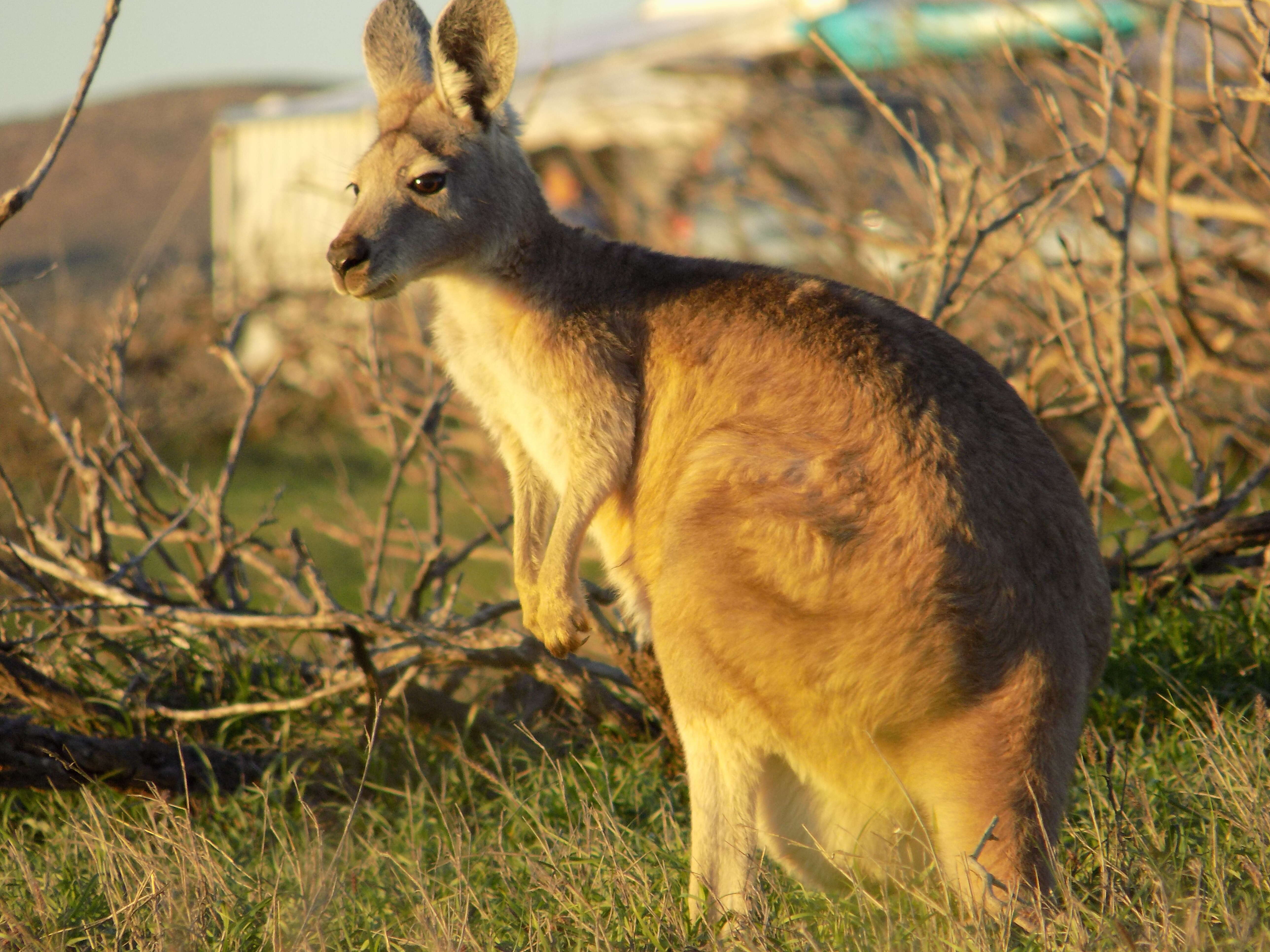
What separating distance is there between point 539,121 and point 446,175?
311 inches

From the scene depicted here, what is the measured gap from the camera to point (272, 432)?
36.1 ft

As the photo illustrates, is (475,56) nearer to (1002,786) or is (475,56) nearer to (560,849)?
(560,849)

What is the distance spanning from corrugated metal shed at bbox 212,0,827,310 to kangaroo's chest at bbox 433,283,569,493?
49 centimetres

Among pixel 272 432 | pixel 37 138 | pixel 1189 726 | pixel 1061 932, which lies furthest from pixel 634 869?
pixel 37 138

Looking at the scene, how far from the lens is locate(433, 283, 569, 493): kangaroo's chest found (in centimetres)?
276

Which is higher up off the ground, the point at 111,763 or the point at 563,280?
the point at 563,280

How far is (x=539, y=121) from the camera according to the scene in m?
10.4

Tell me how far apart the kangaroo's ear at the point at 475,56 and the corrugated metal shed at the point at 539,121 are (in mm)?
324

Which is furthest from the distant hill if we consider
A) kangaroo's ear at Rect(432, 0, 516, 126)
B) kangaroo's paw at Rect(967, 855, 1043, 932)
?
kangaroo's paw at Rect(967, 855, 1043, 932)

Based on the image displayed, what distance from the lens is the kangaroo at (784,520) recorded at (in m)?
2.17

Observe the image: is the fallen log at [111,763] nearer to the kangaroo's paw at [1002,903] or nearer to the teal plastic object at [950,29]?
the kangaroo's paw at [1002,903]

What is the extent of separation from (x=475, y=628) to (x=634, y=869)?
3.71ft

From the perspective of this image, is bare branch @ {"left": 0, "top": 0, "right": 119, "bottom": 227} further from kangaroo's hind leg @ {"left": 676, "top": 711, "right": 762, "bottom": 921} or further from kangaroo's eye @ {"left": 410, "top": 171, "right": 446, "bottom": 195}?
kangaroo's hind leg @ {"left": 676, "top": 711, "right": 762, "bottom": 921}

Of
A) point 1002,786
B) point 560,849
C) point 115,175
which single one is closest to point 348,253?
point 560,849
